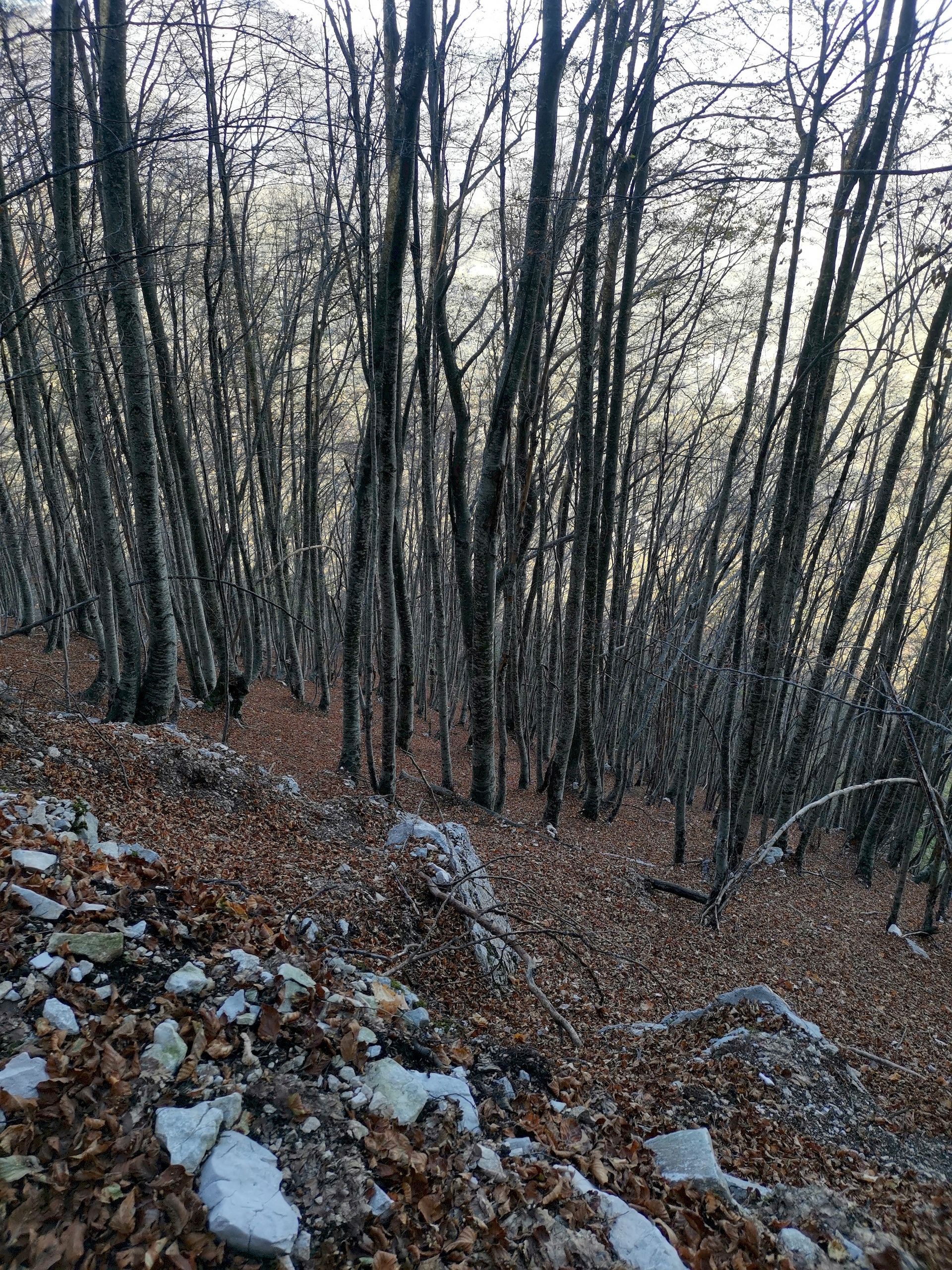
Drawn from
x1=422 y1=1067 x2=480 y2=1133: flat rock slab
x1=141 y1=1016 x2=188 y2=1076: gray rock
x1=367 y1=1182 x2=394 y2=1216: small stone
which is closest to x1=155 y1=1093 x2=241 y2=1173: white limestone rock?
x1=141 y1=1016 x2=188 y2=1076: gray rock

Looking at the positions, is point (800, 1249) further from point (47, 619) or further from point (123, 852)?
point (47, 619)

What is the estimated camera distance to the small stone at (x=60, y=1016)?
6.99 feet

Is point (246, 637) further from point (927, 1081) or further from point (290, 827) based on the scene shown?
point (927, 1081)

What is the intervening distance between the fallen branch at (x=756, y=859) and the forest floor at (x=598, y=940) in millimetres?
250

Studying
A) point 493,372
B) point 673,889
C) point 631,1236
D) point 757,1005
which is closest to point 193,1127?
point 631,1236

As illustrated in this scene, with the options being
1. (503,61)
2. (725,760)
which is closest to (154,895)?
(725,760)

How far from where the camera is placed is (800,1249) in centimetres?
217

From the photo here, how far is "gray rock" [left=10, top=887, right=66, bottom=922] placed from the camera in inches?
99.1

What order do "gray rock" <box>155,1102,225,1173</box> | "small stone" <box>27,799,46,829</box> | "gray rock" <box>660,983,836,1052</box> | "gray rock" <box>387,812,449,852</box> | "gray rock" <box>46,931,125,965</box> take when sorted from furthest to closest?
1. "gray rock" <box>387,812,449,852</box>
2. "gray rock" <box>660,983,836,1052</box>
3. "small stone" <box>27,799,46,829</box>
4. "gray rock" <box>46,931,125,965</box>
5. "gray rock" <box>155,1102,225,1173</box>

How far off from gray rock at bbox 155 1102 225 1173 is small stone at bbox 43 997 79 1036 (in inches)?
15.7

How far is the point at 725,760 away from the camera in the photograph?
6.39 meters

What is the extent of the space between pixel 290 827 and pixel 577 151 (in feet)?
26.1

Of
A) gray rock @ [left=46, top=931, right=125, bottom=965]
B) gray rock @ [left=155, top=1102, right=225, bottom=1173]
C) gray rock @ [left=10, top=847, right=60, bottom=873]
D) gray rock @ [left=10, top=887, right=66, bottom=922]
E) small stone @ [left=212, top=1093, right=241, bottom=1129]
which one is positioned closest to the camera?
gray rock @ [left=155, top=1102, right=225, bottom=1173]

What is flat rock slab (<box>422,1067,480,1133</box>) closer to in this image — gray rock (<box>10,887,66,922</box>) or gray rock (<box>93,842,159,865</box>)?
gray rock (<box>10,887,66,922</box>)
